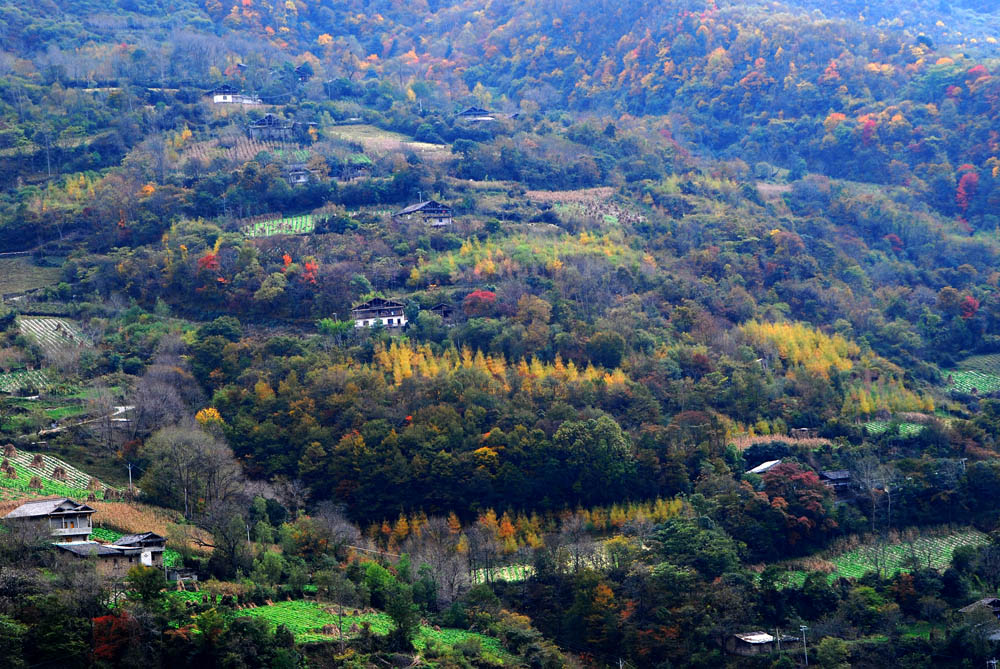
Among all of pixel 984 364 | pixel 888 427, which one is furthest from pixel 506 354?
pixel 984 364

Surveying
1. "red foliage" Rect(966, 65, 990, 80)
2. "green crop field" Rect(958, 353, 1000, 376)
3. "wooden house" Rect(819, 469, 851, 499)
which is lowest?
"wooden house" Rect(819, 469, 851, 499)

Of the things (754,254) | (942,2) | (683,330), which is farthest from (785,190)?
(942,2)

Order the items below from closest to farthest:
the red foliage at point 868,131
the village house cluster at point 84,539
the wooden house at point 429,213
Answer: the village house cluster at point 84,539 < the wooden house at point 429,213 < the red foliage at point 868,131

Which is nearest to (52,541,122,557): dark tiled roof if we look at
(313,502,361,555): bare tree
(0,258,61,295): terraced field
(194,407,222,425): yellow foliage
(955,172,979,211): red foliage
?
(313,502,361,555): bare tree

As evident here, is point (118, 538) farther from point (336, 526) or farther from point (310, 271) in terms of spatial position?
point (310, 271)

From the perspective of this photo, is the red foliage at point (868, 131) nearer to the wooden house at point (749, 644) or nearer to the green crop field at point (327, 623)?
the wooden house at point (749, 644)

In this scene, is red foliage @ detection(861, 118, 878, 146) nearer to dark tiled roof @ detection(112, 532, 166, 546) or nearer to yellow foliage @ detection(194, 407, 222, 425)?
yellow foliage @ detection(194, 407, 222, 425)

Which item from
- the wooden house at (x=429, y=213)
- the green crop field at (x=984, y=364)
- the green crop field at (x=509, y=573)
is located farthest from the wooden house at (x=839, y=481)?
the wooden house at (x=429, y=213)
